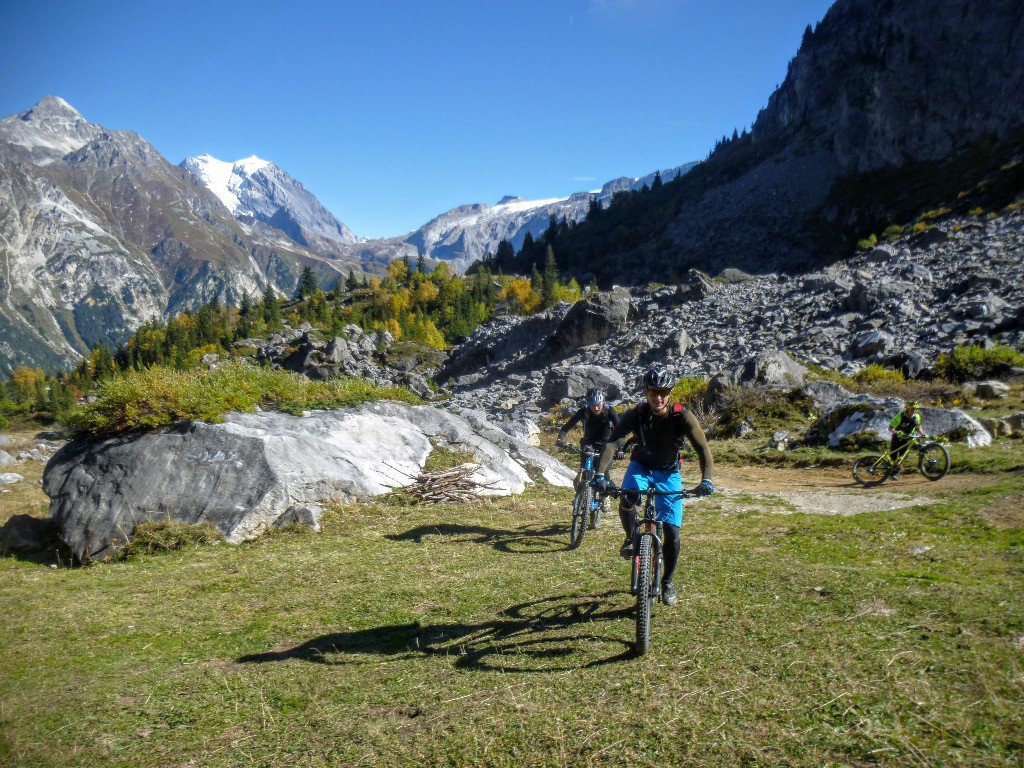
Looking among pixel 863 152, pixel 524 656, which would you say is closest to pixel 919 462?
pixel 524 656

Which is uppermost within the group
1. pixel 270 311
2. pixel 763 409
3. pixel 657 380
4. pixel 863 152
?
pixel 863 152

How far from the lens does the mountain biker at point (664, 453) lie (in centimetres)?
622

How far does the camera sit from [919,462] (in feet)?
48.8

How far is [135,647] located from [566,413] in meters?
28.0

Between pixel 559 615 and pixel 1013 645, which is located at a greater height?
pixel 1013 645

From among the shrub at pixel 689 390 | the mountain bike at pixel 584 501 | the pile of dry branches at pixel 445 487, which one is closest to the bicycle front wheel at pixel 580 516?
the mountain bike at pixel 584 501

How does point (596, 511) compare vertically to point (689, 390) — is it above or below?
below

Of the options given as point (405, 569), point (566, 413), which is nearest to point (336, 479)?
point (405, 569)

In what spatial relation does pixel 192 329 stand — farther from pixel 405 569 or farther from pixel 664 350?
pixel 405 569

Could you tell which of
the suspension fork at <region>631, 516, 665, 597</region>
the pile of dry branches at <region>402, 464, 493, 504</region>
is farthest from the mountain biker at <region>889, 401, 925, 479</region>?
the suspension fork at <region>631, 516, 665, 597</region>

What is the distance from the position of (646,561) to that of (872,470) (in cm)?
1271

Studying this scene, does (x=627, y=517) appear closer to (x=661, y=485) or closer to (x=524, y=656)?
(x=661, y=485)

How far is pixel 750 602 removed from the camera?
6.55m

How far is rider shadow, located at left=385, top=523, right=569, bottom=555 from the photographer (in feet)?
34.7
